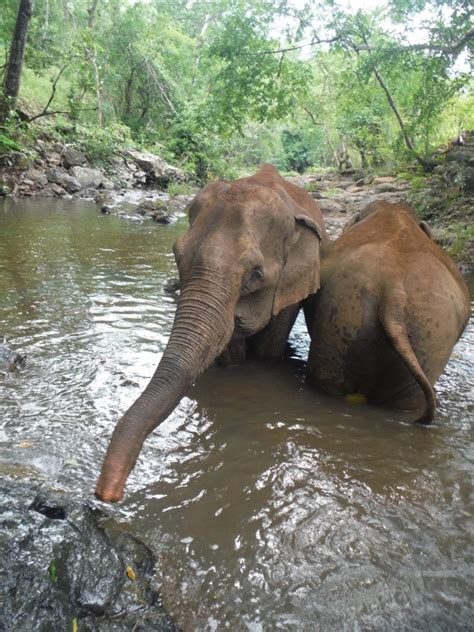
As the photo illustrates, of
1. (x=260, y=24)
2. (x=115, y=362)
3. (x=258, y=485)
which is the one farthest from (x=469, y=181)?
(x=258, y=485)

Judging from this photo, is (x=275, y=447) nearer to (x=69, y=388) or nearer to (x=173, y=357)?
(x=173, y=357)

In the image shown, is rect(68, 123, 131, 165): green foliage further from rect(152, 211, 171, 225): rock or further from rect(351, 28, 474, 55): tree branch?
rect(351, 28, 474, 55): tree branch

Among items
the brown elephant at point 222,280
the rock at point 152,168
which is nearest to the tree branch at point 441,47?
the brown elephant at point 222,280

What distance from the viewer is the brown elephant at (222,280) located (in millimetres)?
2584

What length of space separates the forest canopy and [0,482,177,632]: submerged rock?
37.0 ft

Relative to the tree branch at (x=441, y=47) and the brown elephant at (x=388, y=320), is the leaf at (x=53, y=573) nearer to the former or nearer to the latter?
the brown elephant at (x=388, y=320)

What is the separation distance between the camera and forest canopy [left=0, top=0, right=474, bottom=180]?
12250mm

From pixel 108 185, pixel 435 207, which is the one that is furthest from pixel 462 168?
pixel 108 185

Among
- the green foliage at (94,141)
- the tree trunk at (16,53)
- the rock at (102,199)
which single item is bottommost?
the rock at (102,199)

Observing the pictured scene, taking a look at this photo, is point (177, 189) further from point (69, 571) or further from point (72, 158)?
point (69, 571)

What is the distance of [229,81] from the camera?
1251cm

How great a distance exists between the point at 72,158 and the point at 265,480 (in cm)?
2227

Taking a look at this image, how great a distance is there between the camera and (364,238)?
4.38m

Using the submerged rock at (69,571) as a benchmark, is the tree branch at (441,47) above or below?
above
